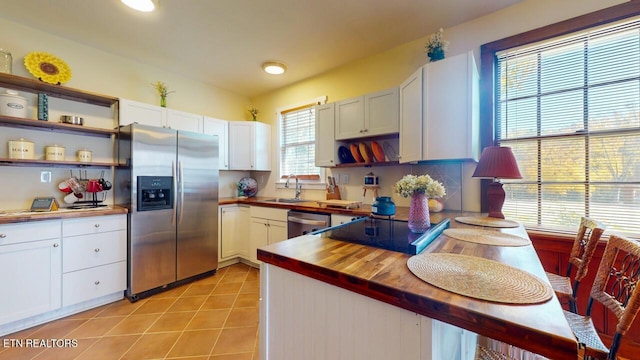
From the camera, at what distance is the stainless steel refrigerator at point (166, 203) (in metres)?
2.47

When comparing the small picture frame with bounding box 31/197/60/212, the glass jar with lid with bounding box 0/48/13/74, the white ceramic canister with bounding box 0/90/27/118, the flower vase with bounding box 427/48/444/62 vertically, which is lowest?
the small picture frame with bounding box 31/197/60/212

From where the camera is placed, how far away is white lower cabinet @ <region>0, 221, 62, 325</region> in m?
1.90

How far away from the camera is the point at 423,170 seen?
8.40 ft

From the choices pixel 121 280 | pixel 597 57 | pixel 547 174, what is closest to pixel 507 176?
pixel 547 174

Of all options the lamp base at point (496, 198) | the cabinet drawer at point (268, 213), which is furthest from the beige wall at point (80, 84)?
the lamp base at point (496, 198)

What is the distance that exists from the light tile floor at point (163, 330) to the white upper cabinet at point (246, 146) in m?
1.85

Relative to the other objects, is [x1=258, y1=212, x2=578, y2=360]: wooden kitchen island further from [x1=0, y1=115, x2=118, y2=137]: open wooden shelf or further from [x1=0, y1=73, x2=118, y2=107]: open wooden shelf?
[x1=0, y1=73, x2=118, y2=107]: open wooden shelf

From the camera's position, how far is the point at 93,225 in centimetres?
229

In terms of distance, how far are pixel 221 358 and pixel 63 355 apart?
110 centimetres

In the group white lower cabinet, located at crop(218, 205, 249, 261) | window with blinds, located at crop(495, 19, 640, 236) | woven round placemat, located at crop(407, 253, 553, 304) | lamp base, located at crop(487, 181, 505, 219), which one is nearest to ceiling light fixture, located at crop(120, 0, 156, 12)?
white lower cabinet, located at crop(218, 205, 249, 261)

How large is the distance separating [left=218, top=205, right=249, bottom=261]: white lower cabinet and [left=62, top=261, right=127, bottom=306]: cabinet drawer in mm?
1056

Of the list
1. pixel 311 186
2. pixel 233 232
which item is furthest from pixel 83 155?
pixel 311 186

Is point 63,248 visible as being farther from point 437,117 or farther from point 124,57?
point 437,117

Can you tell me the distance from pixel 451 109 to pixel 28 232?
11.8 ft
